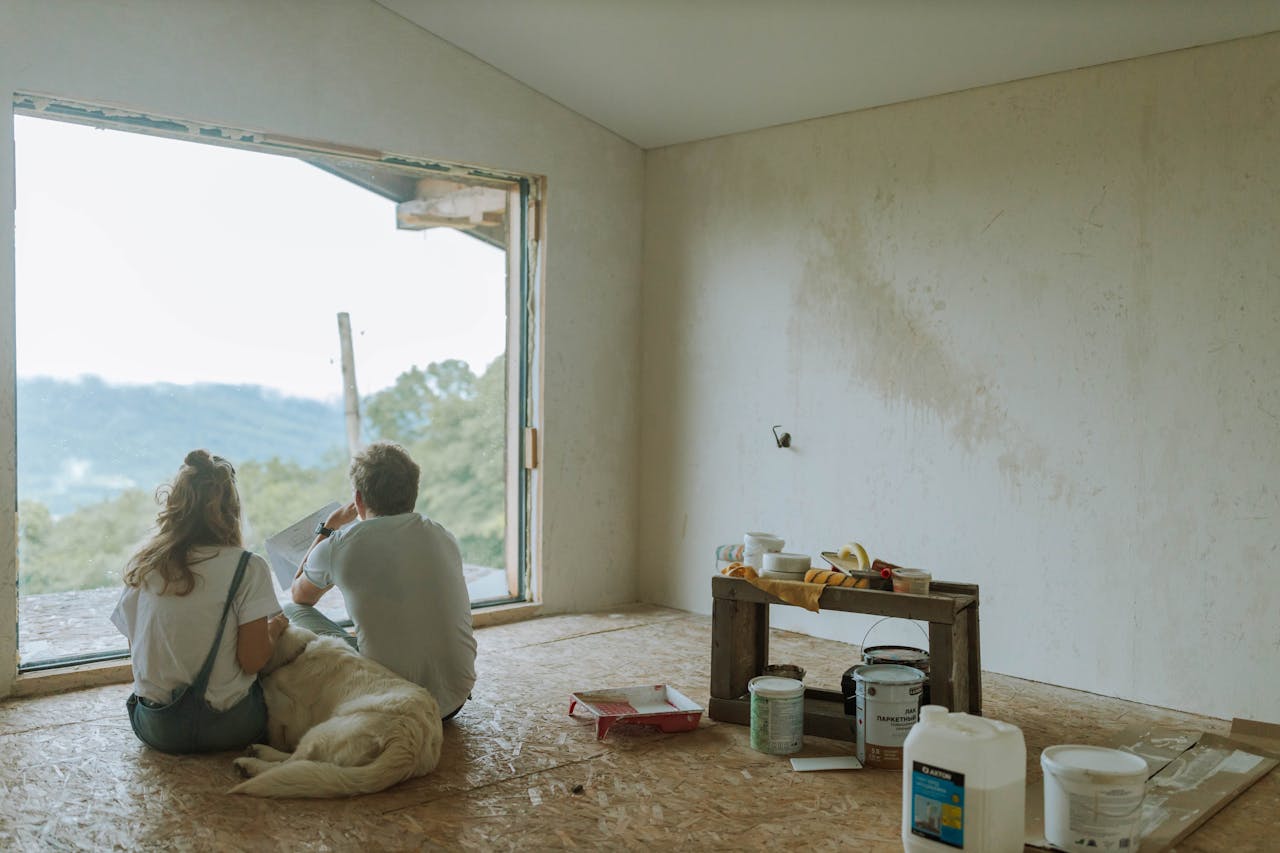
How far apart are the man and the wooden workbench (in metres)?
0.89

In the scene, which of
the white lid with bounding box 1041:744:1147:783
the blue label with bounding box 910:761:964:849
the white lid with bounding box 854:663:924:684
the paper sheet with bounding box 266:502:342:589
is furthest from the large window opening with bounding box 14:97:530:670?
the white lid with bounding box 1041:744:1147:783

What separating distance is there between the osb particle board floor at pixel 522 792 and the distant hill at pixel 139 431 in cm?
95

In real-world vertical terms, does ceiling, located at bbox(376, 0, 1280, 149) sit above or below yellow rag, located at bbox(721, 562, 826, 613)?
above

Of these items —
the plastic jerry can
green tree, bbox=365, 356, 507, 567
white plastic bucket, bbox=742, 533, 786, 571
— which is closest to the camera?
the plastic jerry can

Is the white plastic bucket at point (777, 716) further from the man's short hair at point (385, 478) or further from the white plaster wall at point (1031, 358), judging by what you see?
the white plaster wall at point (1031, 358)

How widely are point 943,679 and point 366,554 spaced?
189 centimetres

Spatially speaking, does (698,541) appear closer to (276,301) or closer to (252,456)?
(276,301)

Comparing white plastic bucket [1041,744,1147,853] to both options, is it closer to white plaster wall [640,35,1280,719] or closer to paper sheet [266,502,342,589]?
white plaster wall [640,35,1280,719]

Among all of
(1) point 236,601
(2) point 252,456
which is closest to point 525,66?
(1) point 236,601

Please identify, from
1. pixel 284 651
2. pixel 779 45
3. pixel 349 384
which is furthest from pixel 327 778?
pixel 349 384

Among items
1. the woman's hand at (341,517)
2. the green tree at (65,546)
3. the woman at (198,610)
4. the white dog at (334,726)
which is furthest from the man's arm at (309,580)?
the green tree at (65,546)

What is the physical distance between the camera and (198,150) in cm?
445

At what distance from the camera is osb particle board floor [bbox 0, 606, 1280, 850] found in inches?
102

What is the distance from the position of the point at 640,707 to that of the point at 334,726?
1195 millimetres
